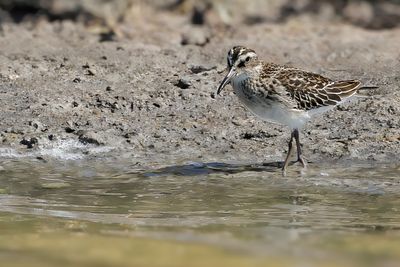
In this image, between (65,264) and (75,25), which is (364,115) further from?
(65,264)

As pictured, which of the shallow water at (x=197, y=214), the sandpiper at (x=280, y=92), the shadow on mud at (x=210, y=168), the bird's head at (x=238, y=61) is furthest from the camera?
the bird's head at (x=238, y=61)

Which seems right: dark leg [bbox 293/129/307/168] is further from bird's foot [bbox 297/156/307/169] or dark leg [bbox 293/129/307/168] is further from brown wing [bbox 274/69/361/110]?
brown wing [bbox 274/69/361/110]

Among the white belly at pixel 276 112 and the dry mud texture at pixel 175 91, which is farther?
the dry mud texture at pixel 175 91

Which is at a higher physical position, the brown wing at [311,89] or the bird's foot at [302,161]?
the brown wing at [311,89]

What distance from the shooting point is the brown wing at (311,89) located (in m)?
10.5

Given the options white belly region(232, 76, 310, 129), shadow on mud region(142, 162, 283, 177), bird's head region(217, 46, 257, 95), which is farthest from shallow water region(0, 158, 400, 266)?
bird's head region(217, 46, 257, 95)

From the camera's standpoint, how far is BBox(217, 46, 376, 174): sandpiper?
10.4 metres

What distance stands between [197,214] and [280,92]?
219 centimetres

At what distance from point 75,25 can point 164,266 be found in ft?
26.1

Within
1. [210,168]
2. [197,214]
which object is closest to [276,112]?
[210,168]

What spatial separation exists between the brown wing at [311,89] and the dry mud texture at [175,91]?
1.68ft

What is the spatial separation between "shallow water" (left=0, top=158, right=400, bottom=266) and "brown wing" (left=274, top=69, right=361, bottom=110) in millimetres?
624

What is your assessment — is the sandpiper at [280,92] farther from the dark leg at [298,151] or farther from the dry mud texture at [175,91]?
the dry mud texture at [175,91]

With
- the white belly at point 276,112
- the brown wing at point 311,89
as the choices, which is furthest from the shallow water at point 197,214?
the brown wing at point 311,89
